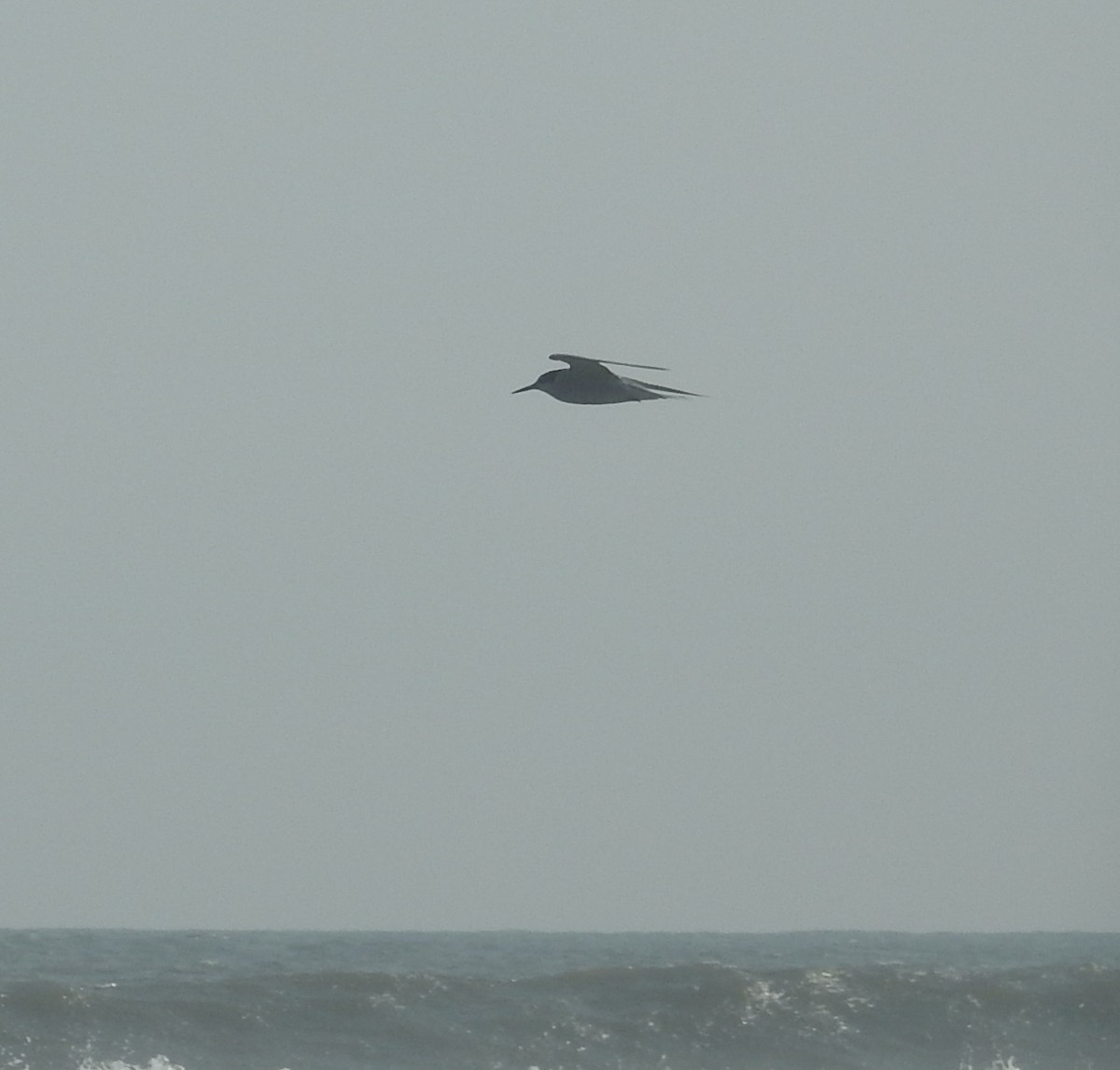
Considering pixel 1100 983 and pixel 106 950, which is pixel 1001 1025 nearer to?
pixel 1100 983

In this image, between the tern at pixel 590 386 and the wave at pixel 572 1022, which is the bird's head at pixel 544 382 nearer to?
the tern at pixel 590 386

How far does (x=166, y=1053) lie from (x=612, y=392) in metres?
11.8

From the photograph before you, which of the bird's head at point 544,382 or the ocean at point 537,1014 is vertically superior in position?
the bird's head at point 544,382

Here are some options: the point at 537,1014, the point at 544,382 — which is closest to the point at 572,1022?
the point at 537,1014

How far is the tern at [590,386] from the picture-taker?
16.6 m

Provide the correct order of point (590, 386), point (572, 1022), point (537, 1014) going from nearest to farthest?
point (590, 386) → point (572, 1022) → point (537, 1014)

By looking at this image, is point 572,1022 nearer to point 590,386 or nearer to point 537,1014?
point 537,1014

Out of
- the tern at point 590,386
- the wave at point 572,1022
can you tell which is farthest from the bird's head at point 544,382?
the wave at point 572,1022

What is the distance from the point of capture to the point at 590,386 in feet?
55.6

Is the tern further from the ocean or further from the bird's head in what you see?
the ocean

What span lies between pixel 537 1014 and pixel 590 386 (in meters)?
12.6

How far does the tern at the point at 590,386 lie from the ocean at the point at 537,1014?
1082cm

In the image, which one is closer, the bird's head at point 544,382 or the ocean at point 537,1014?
the bird's head at point 544,382

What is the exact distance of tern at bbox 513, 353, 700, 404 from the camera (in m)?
16.6
